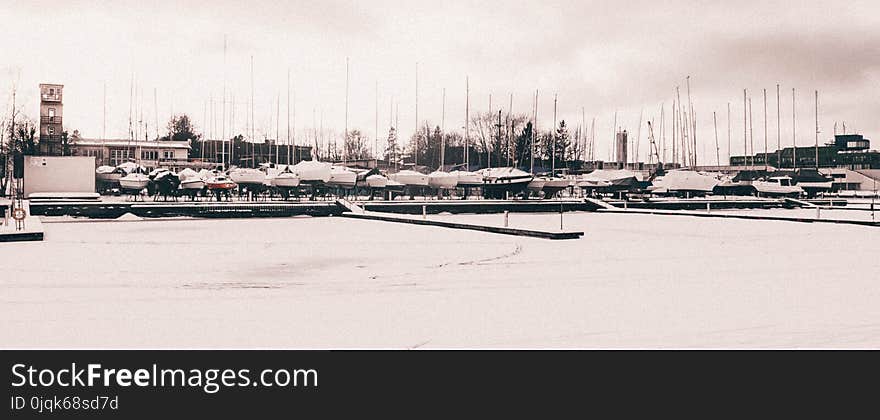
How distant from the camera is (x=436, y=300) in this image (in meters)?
12.2

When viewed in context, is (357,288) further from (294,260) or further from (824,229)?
(824,229)

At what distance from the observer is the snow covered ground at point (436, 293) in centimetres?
945

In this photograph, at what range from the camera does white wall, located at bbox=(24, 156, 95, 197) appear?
4547 cm

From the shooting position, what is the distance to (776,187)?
215ft

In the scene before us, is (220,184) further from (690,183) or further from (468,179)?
(690,183)

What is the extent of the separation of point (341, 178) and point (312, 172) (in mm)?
2339

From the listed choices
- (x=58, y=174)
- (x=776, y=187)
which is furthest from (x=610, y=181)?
(x=58, y=174)

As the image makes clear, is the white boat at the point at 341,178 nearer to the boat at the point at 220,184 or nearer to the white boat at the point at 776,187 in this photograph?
the boat at the point at 220,184

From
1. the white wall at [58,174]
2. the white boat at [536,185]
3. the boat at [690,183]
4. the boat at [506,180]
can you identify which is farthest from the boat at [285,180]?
the boat at [690,183]

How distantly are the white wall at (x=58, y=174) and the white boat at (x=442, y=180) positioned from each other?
75.4ft

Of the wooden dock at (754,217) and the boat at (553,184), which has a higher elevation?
the boat at (553,184)
